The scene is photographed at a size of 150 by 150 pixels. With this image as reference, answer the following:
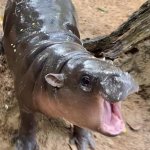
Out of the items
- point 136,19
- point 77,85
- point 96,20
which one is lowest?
point 96,20

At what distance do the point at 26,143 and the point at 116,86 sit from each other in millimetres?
1045

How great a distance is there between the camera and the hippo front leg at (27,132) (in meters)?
2.86

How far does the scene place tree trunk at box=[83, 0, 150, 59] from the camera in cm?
340

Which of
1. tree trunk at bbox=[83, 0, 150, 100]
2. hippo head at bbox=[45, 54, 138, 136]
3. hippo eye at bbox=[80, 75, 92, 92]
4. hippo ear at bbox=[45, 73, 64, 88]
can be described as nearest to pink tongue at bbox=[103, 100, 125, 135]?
hippo head at bbox=[45, 54, 138, 136]

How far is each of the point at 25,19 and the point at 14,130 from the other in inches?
30.7

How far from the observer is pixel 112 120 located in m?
2.12

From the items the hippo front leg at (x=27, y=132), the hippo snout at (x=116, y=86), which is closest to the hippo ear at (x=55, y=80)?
the hippo snout at (x=116, y=86)

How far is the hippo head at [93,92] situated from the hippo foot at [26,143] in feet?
1.85

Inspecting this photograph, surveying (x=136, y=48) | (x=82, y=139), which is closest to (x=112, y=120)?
(x=82, y=139)

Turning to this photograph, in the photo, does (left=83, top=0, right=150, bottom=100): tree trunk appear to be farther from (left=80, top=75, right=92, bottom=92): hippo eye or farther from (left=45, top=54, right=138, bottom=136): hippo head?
(left=80, top=75, right=92, bottom=92): hippo eye

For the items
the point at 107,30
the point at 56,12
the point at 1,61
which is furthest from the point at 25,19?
the point at 107,30

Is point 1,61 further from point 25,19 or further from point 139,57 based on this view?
point 139,57

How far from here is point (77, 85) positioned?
2258 mm

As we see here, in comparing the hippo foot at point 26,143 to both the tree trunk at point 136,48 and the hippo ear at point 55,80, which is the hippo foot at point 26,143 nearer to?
the hippo ear at point 55,80
